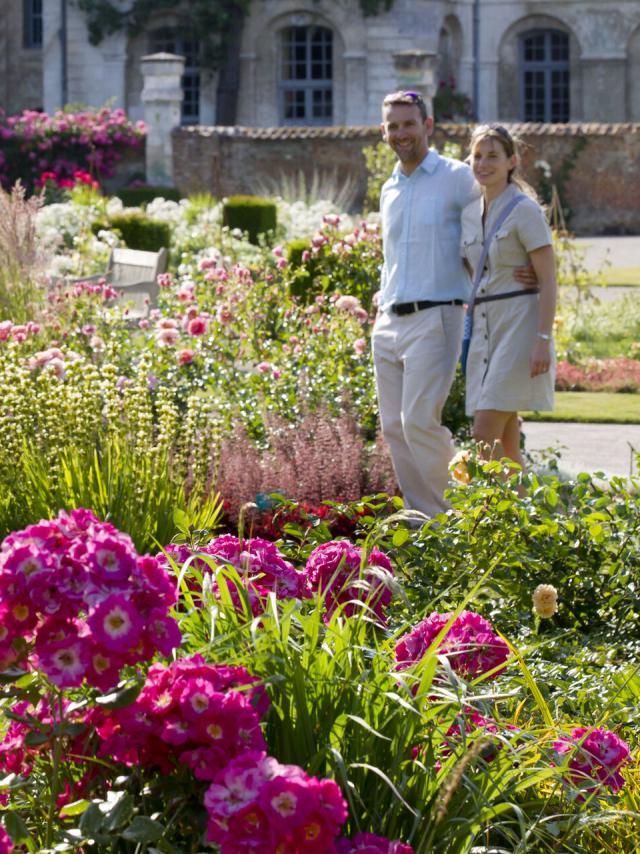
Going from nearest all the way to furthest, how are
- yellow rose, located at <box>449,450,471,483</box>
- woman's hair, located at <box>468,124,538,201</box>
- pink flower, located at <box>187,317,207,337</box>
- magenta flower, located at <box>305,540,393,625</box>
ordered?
magenta flower, located at <box>305,540,393,625</box> < yellow rose, located at <box>449,450,471,483</box> < woman's hair, located at <box>468,124,538,201</box> < pink flower, located at <box>187,317,207,337</box>

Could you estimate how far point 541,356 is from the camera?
17.9ft

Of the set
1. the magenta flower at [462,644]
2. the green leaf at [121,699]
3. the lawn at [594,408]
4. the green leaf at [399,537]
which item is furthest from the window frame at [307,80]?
the green leaf at [121,699]

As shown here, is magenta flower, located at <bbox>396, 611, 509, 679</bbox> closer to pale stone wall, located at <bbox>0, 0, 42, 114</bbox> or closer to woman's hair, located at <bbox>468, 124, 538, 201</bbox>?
woman's hair, located at <bbox>468, 124, 538, 201</bbox>

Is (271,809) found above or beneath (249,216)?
beneath

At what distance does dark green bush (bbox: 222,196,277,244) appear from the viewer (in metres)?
18.4

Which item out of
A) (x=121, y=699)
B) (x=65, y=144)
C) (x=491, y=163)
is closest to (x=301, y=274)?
(x=491, y=163)

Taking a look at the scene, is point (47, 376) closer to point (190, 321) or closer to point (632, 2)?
point (190, 321)

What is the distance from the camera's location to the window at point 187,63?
107 ft

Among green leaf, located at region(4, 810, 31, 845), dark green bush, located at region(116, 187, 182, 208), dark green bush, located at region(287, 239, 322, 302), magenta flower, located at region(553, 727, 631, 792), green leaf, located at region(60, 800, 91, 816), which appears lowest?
magenta flower, located at region(553, 727, 631, 792)

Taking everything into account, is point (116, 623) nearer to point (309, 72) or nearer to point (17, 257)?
point (17, 257)

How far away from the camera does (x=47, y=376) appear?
18.8ft

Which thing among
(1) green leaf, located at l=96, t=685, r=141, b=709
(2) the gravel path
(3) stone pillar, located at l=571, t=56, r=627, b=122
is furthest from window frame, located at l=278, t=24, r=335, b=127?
(1) green leaf, located at l=96, t=685, r=141, b=709

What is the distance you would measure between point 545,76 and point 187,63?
24.8ft

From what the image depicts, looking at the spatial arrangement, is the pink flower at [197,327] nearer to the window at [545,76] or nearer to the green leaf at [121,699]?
the green leaf at [121,699]
